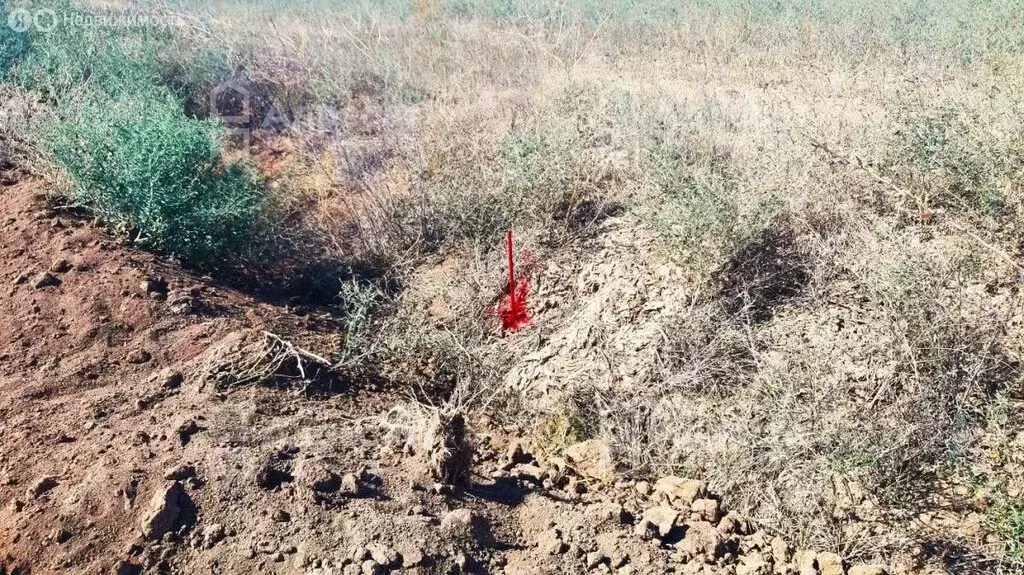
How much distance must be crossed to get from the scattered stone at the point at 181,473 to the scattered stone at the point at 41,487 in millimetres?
397

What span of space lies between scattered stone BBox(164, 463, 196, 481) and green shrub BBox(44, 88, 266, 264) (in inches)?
77.6

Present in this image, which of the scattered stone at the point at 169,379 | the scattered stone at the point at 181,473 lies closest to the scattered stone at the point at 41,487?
the scattered stone at the point at 181,473

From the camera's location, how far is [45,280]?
4047 millimetres

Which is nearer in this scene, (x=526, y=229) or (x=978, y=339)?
(x=978, y=339)

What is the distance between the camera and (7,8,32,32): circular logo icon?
697 centimetres

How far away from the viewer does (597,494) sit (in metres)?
3.29

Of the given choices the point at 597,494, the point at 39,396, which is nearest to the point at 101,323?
the point at 39,396

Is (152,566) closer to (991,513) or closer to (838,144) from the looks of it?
(991,513)

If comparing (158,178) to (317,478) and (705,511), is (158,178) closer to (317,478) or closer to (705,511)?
(317,478)

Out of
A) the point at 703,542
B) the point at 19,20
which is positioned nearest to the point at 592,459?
the point at 703,542

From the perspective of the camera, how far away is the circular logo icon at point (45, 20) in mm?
7170

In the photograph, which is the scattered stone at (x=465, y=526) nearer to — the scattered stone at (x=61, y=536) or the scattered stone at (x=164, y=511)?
the scattered stone at (x=164, y=511)

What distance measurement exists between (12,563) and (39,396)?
1098 millimetres

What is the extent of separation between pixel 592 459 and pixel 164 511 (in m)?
1.71
